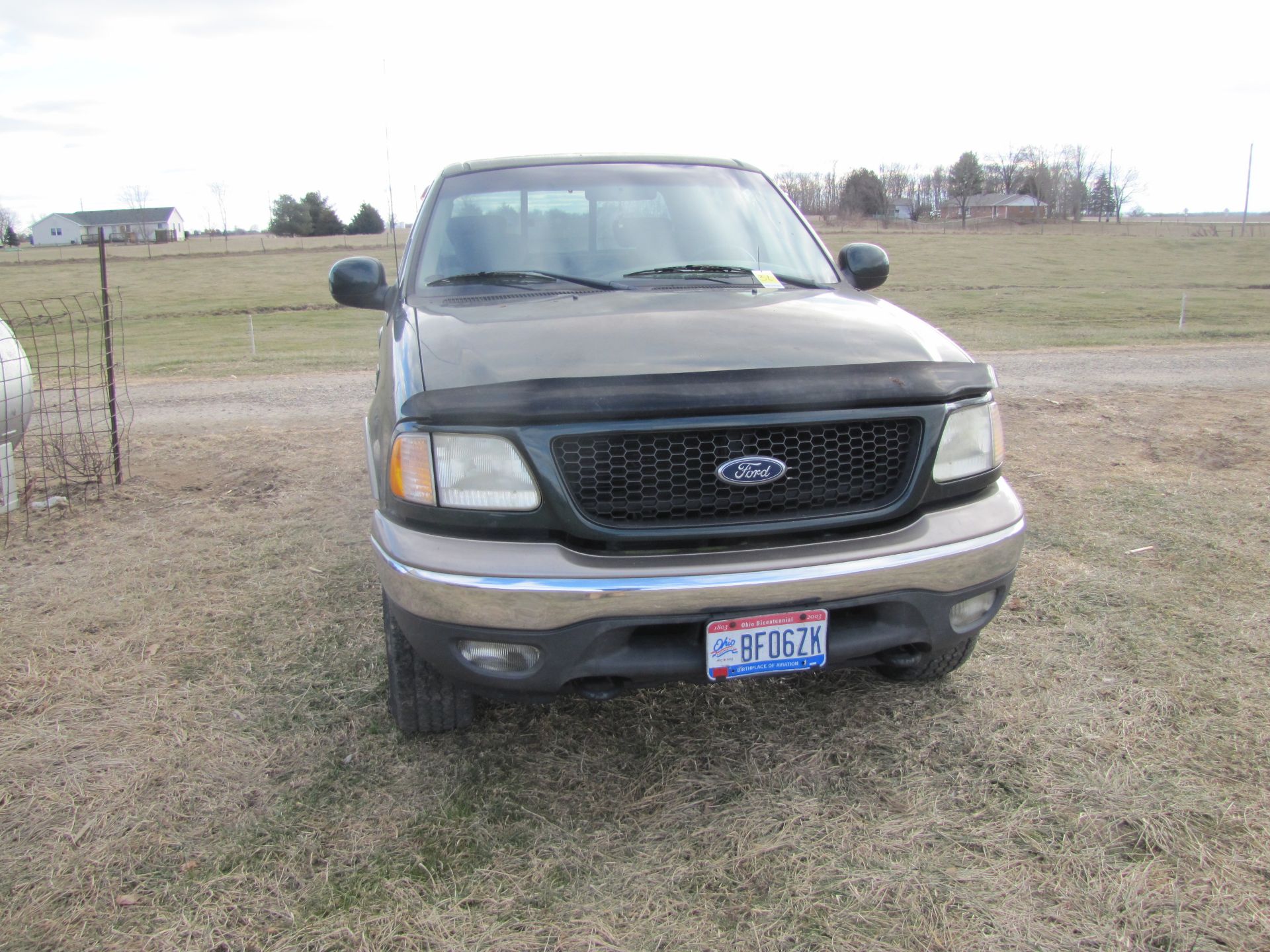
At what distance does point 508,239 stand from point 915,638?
208 centimetres

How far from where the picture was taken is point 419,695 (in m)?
2.73

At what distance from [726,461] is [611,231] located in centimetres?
155

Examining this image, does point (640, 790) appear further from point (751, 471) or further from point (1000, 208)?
point (1000, 208)

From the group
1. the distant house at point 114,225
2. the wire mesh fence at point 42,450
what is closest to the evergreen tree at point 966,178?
the distant house at point 114,225

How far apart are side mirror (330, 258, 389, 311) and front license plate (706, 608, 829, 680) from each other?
2.14m

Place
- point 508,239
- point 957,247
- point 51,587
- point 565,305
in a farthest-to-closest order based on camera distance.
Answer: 1. point 957,247
2. point 51,587
3. point 508,239
4. point 565,305

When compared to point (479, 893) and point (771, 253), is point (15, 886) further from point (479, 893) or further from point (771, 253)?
point (771, 253)

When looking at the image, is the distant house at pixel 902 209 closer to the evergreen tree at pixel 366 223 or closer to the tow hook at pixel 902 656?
the evergreen tree at pixel 366 223

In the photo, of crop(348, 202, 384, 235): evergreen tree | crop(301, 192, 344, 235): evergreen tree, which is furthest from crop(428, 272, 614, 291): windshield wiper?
crop(301, 192, 344, 235): evergreen tree

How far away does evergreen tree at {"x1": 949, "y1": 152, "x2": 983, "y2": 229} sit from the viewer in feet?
267

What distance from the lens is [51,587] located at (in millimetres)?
4246

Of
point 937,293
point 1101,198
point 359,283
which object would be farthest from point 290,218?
point 1101,198

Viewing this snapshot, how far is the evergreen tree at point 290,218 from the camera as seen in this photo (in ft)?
200

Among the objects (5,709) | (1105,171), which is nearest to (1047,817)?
(5,709)
